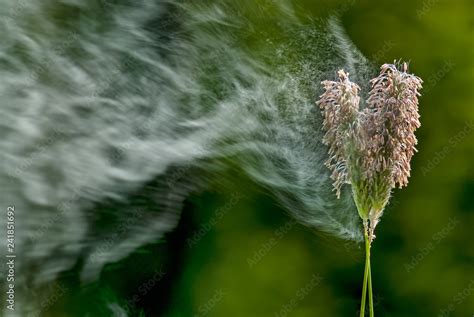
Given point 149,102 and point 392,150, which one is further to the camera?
point 149,102

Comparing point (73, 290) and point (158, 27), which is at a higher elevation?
point (158, 27)

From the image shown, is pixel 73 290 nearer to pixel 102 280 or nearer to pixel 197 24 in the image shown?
pixel 102 280

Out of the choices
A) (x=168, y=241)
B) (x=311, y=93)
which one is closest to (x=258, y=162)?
(x=311, y=93)

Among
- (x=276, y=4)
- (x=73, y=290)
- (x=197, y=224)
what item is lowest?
(x=73, y=290)

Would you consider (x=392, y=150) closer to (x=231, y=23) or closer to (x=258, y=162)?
(x=258, y=162)

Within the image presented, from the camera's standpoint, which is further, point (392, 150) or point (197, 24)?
point (197, 24)

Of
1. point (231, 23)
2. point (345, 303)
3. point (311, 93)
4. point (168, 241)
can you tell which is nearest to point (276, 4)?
point (231, 23)
